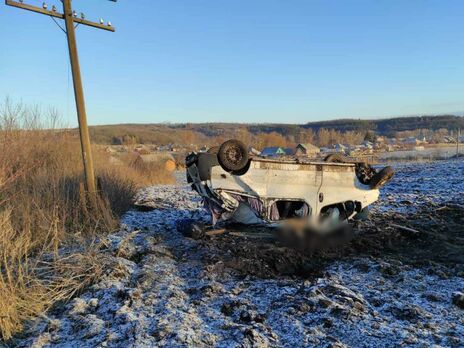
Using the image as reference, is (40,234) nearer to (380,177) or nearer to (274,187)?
(274,187)

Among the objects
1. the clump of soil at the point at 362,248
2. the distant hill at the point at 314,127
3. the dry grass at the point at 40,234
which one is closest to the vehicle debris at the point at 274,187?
the clump of soil at the point at 362,248

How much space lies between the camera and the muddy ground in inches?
158

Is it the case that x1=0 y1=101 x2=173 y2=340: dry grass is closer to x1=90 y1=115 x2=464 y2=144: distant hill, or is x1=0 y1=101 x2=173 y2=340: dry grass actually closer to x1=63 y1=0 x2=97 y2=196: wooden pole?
x1=63 y1=0 x2=97 y2=196: wooden pole

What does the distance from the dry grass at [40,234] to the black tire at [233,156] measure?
2505 millimetres

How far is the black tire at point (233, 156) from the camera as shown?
281 inches

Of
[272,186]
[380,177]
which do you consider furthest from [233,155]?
[380,177]

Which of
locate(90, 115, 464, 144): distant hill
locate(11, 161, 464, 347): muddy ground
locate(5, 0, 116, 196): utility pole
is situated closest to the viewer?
locate(11, 161, 464, 347): muddy ground

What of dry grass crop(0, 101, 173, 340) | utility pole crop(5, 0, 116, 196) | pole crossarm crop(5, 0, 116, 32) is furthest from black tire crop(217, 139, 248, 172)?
pole crossarm crop(5, 0, 116, 32)

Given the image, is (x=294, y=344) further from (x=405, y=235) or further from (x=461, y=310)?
(x=405, y=235)

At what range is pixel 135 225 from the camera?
8.95 metres

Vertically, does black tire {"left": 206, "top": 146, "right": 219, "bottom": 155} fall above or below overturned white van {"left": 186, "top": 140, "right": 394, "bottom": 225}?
above

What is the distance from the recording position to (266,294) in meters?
5.11

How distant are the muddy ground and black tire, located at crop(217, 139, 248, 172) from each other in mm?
1435

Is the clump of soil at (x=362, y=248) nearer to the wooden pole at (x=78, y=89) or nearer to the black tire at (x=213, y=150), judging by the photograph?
the black tire at (x=213, y=150)
